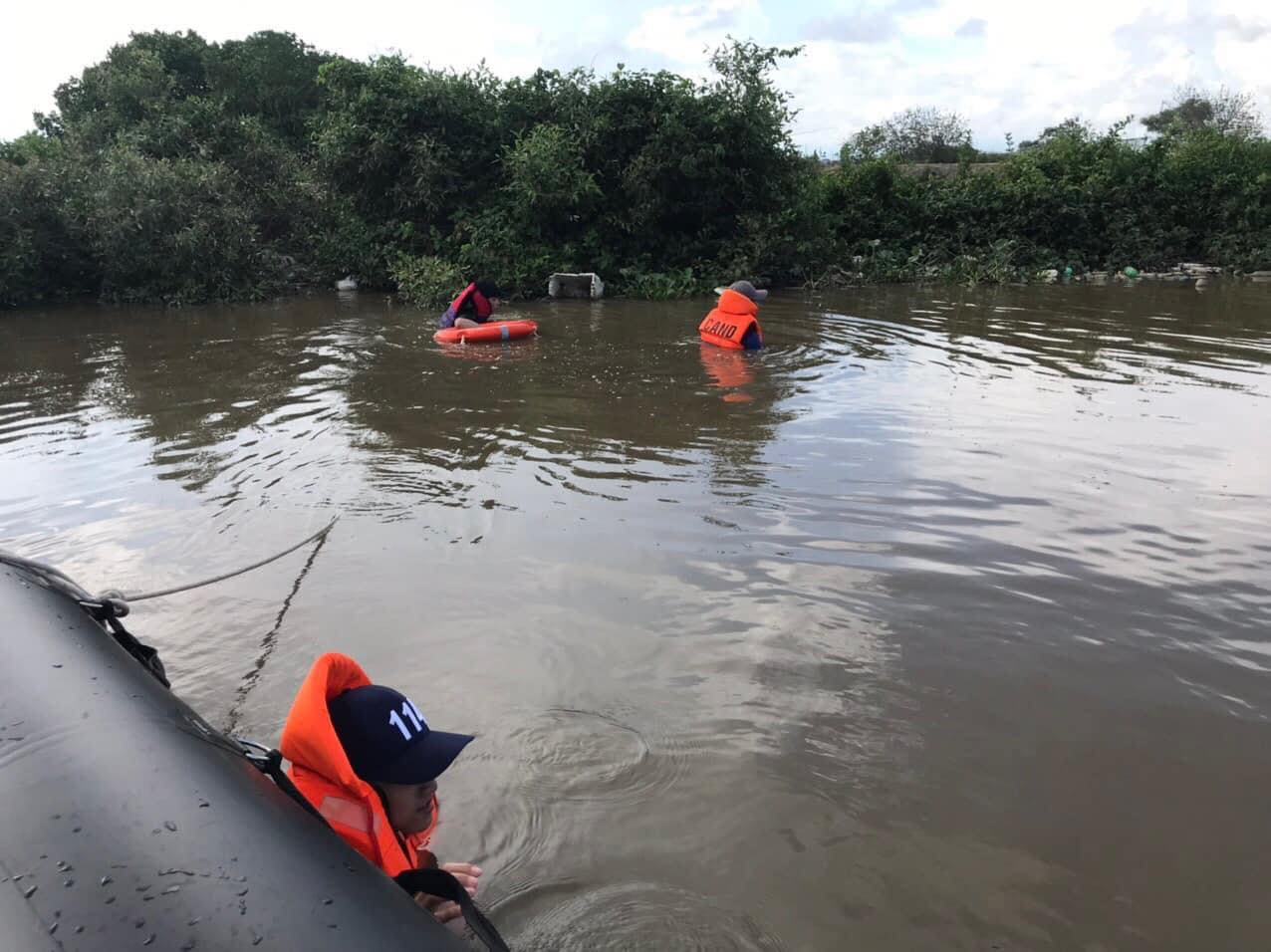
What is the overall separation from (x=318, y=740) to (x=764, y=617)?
2557mm

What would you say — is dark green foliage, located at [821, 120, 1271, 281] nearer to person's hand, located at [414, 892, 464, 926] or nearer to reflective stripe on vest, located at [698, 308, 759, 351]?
reflective stripe on vest, located at [698, 308, 759, 351]

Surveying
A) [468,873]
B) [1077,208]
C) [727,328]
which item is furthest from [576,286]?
[468,873]

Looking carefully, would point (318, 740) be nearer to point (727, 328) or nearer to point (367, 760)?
point (367, 760)

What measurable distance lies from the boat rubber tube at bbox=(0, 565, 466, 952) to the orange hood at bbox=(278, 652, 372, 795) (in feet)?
0.45

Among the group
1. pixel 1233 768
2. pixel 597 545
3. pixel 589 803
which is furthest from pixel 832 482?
pixel 589 803

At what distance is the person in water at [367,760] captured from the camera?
1.97 metres

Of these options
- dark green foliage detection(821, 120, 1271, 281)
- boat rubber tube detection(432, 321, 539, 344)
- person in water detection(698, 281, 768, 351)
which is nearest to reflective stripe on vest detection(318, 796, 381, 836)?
person in water detection(698, 281, 768, 351)

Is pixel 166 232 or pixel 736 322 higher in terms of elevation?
pixel 166 232

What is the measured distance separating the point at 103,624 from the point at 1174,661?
3963 mm

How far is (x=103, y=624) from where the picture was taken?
8.39 feet

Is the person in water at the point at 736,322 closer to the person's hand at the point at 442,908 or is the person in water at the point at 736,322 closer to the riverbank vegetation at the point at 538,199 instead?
the riverbank vegetation at the point at 538,199

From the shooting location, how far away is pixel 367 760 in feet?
6.85

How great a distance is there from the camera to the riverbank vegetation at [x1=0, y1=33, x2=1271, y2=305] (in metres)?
17.6

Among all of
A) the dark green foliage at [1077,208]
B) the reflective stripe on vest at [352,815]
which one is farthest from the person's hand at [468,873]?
the dark green foliage at [1077,208]
